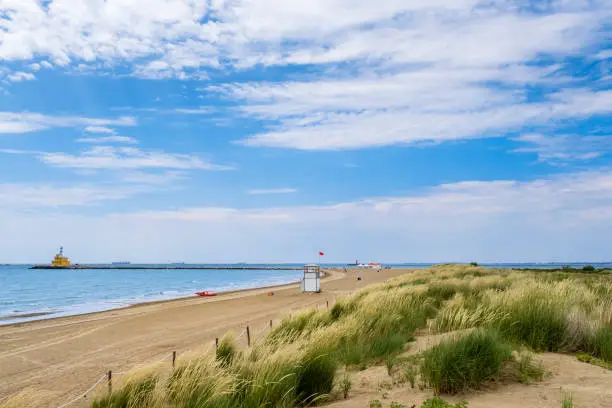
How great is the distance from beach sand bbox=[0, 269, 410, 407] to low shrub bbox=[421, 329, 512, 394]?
13.5 feet

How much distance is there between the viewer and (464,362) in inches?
225

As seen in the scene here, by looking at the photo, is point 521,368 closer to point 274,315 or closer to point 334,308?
point 334,308

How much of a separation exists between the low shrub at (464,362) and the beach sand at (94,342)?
13.5 ft

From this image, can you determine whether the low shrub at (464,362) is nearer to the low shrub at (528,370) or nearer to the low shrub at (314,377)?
the low shrub at (528,370)

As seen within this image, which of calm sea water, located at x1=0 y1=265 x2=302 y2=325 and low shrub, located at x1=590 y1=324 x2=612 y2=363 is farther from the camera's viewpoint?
calm sea water, located at x1=0 y1=265 x2=302 y2=325

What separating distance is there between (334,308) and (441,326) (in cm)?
420

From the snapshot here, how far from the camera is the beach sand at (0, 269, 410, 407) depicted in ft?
32.6

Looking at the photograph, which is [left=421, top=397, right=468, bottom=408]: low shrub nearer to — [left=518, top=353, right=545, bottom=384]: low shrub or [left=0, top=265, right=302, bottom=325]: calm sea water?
[left=518, top=353, right=545, bottom=384]: low shrub

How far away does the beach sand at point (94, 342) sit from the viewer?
9.94m

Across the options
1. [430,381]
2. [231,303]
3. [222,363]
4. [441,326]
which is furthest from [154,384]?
[231,303]

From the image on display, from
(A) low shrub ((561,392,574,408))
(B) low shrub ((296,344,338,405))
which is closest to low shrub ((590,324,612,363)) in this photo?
(A) low shrub ((561,392,574,408))

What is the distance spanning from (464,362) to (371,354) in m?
2.63

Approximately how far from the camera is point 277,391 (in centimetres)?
570

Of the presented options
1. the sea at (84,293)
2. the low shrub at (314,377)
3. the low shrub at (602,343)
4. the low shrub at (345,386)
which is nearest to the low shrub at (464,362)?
the low shrub at (345,386)
